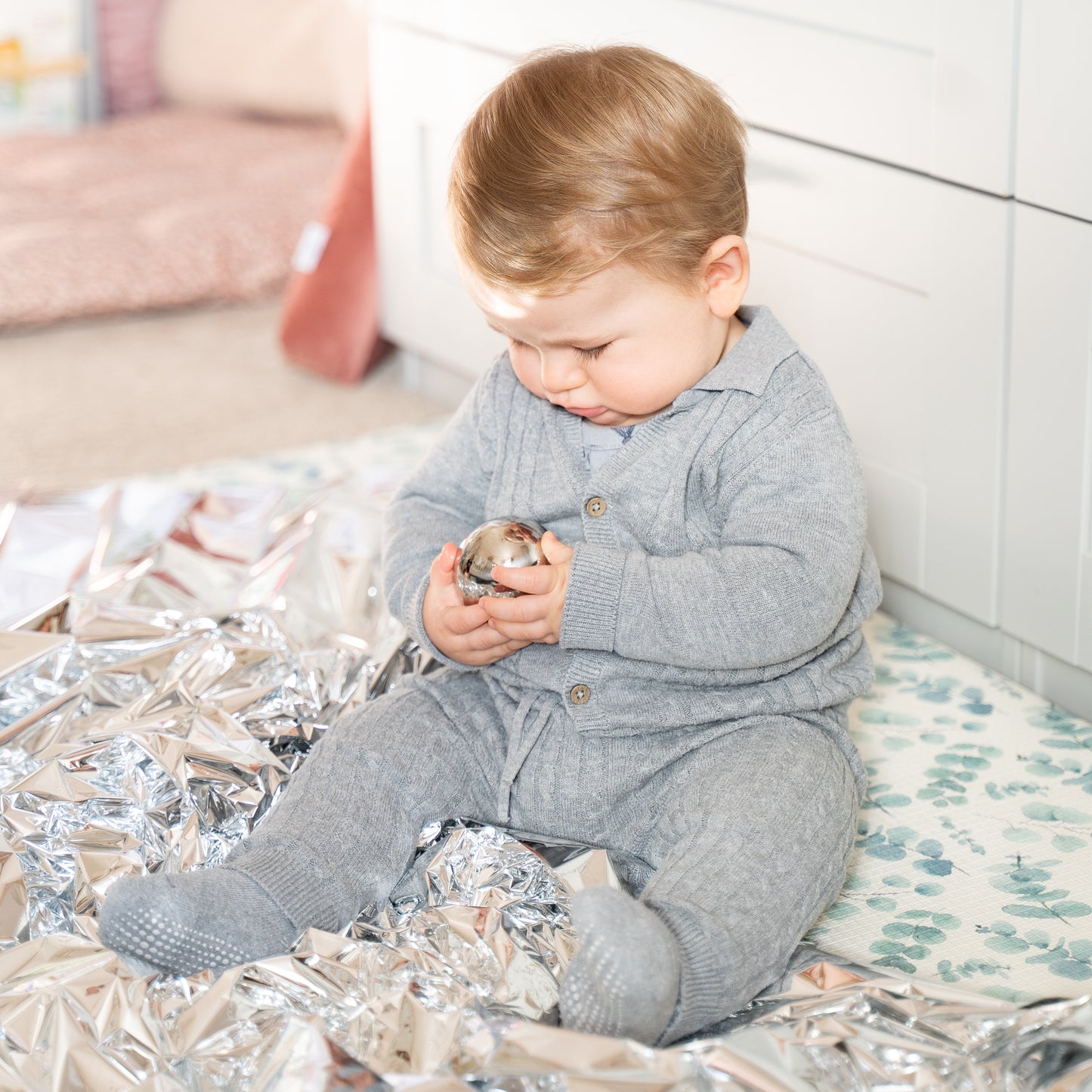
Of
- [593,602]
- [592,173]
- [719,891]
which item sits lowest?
[719,891]

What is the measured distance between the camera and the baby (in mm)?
795

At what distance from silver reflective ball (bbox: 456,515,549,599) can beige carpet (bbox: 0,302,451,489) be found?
80 cm

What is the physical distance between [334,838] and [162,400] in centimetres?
116

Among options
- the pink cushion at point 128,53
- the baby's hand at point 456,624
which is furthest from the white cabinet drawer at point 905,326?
the pink cushion at point 128,53

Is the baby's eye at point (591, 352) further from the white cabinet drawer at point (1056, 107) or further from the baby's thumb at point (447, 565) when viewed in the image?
→ the white cabinet drawer at point (1056, 107)

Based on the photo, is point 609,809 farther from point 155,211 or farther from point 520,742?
point 155,211

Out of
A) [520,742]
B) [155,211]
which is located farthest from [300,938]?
[155,211]

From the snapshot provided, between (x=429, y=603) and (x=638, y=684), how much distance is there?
0.15m

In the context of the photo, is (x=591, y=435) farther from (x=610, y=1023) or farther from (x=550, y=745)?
(x=610, y=1023)

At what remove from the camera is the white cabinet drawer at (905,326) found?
3.44 ft

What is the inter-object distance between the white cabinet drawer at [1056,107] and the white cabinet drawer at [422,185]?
715mm

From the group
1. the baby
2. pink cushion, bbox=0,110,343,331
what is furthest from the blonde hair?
pink cushion, bbox=0,110,343,331

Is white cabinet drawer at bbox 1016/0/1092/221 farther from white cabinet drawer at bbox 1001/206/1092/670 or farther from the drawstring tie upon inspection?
the drawstring tie

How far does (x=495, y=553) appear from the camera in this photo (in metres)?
0.88
